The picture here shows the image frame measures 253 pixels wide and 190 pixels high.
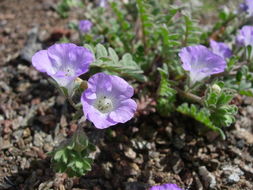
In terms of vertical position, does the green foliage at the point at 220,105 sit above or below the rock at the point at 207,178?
above

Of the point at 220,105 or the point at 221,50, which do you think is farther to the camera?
the point at 221,50

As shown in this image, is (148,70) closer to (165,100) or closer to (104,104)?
(165,100)

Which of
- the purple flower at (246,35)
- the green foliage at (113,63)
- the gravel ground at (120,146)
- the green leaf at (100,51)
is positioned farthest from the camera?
the purple flower at (246,35)

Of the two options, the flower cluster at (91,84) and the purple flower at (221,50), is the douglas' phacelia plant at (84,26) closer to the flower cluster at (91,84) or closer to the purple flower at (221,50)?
the flower cluster at (91,84)

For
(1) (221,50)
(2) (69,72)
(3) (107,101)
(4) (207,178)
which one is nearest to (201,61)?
(1) (221,50)

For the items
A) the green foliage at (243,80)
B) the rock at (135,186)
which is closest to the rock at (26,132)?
the rock at (135,186)

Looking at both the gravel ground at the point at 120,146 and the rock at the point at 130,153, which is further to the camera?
the rock at the point at 130,153

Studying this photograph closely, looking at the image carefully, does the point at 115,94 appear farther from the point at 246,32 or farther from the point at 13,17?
the point at 13,17

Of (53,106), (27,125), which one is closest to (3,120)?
(27,125)
